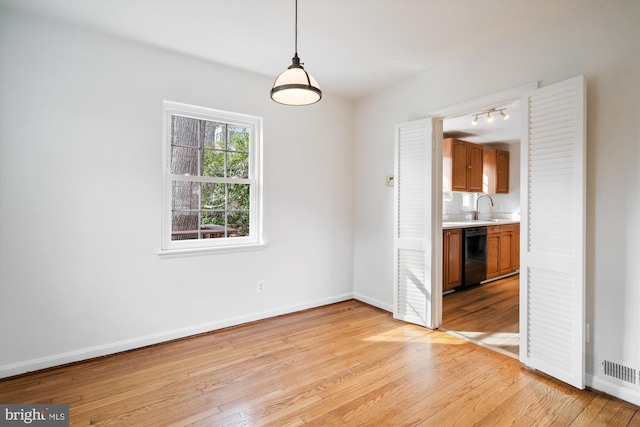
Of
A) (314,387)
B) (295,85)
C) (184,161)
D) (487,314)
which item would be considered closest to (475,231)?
(487,314)

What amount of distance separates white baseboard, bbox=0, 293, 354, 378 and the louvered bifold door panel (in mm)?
1192

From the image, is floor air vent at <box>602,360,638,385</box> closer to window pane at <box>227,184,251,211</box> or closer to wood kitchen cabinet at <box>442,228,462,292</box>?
wood kitchen cabinet at <box>442,228,462,292</box>

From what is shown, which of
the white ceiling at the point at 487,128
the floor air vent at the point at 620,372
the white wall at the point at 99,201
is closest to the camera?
the floor air vent at the point at 620,372

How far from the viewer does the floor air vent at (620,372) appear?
6.47ft

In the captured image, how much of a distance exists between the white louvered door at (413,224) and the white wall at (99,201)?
4.48ft

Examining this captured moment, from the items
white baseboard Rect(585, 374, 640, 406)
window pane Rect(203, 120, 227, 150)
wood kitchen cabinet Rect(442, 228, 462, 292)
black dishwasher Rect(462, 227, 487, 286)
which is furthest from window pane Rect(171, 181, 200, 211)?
black dishwasher Rect(462, 227, 487, 286)

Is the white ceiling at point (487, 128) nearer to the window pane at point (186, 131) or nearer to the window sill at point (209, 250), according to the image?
the window sill at point (209, 250)

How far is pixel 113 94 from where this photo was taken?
2.63 meters

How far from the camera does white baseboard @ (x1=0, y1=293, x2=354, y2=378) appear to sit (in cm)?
234

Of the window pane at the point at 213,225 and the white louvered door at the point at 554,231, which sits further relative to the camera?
the window pane at the point at 213,225

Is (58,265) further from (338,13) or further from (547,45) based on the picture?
(547,45)

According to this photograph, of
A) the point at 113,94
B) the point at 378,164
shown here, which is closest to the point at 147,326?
the point at 113,94

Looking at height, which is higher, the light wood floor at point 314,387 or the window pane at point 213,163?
the window pane at point 213,163

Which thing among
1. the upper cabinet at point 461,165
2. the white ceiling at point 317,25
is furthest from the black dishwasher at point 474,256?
the white ceiling at point 317,25
